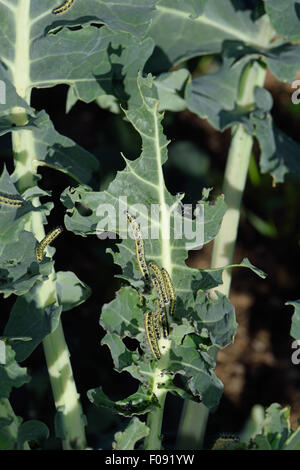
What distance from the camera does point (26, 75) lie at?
129 cm

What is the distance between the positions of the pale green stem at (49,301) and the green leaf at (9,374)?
148 mm

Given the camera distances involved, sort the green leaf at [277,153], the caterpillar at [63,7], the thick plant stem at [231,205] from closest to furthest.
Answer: the caterpillar at [63,7] < the thick plant stem at [231,205] < the green leaf at [277,153]

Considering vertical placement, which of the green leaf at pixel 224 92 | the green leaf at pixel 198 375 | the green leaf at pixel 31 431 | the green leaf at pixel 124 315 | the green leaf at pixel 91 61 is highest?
the green leaf at pixel 91 61

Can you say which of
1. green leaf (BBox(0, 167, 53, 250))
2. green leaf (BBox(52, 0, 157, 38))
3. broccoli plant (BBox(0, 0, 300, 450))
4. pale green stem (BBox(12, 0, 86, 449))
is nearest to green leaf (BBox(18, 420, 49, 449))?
broccoli plant (BBox(0, 0, 300, 450))

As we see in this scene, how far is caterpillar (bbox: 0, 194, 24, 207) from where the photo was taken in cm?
116

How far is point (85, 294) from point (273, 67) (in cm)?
66

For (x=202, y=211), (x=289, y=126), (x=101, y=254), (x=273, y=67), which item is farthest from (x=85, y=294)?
(x=289, y=126)

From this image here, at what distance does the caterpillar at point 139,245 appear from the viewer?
1168 mm

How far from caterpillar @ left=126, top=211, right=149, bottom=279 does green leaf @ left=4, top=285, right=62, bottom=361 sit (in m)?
0.17

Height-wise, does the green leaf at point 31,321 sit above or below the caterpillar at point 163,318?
below

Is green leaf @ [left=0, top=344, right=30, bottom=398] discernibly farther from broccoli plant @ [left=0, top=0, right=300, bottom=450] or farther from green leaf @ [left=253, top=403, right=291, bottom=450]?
green leaf @ [left=253, top=403, right=291, bottom=450]

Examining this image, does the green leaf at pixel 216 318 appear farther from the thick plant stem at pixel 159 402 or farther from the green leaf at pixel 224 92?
the green leaf at pixel 224 92
